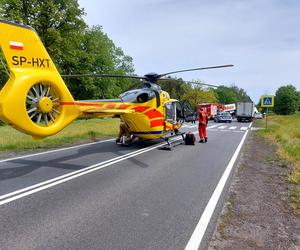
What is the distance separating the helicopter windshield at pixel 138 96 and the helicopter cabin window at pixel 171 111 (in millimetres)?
1416

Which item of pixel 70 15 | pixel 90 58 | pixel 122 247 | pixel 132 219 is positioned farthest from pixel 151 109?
pixel 90 58

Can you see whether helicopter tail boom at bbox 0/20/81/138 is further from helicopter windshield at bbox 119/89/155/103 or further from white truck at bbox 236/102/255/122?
white truck at bbox 236/102/255/122

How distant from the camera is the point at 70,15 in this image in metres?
33.7

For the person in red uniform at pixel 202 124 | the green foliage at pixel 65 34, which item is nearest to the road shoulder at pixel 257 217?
the person in red uniform at pixel 202 124

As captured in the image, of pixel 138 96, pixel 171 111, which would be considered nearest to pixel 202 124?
pixel 171 111

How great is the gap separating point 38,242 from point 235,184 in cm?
480

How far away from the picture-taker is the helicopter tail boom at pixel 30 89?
246 inches

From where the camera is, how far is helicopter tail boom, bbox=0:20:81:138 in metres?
6.25

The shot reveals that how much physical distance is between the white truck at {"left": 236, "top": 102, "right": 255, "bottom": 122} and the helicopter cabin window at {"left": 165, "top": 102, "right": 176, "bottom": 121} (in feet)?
117

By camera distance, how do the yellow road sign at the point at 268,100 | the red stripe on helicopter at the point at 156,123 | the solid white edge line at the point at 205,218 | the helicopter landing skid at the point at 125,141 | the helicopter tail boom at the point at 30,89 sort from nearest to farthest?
the solid white edge line at the point at 205,218, the helicopter tail boom at the point at 30,89, the red stripe on helicopter at the point at 156,123, the helicopter landing skid at the point at 125,141, the yellow road sign at the point at 268,100

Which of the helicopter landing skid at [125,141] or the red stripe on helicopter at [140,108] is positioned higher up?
the red stripe on helicopter at [140,108]

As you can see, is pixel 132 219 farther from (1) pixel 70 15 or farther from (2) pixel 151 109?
(1) pixel 70 15

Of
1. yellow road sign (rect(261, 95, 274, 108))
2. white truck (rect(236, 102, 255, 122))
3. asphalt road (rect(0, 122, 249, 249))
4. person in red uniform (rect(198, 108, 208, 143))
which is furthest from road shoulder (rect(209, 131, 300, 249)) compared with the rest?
white truck (rect(236, 102, 255, 122))

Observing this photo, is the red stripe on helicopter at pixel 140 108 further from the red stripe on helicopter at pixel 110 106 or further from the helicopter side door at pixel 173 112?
the helicopter side door at pixel 173 112
